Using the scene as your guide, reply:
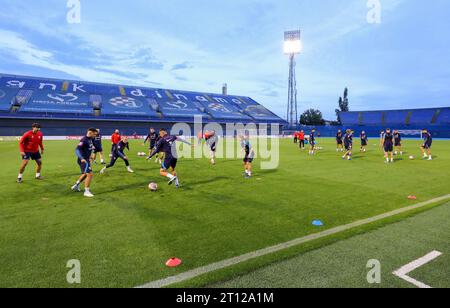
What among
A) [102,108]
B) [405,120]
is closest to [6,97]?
[102,108]

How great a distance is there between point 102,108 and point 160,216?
175 feet

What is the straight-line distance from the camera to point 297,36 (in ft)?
182

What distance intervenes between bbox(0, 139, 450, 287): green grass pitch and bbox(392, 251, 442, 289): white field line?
5.70ft

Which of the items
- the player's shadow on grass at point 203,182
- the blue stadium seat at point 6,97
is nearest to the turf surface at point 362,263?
the player's shadow on grass at point 203,182

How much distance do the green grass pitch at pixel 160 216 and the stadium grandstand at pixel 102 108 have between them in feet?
135

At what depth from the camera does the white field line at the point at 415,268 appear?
3.66 metres

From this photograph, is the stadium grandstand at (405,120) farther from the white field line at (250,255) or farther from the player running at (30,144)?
the player running at (30,144)

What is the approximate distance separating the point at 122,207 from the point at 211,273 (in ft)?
14.2

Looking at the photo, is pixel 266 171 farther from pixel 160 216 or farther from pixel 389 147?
pixel 389 147

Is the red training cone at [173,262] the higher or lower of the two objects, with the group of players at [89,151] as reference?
lower

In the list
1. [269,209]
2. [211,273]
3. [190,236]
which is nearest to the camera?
[211,273]

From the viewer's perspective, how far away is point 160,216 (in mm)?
6598
